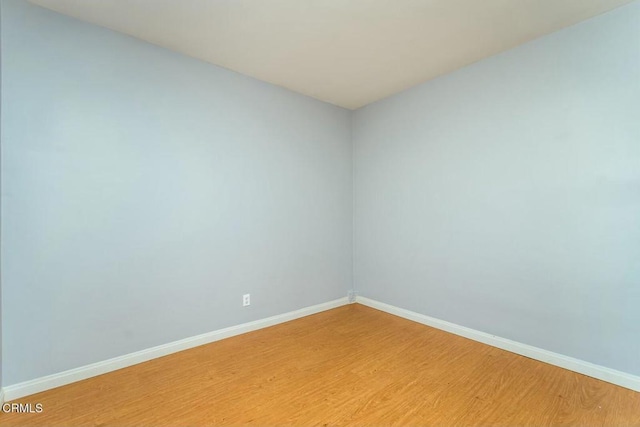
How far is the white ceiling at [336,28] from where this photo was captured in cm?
199

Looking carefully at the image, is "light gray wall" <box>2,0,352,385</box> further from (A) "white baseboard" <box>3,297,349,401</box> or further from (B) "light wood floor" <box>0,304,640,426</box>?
(B) "light wood floor" <box>0,304,640,426</box>

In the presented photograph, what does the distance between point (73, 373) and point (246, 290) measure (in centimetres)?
138

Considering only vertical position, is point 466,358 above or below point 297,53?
below

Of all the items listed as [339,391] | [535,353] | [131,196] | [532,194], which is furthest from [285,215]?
[535,353]

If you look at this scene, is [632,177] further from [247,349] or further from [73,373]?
[73,373]

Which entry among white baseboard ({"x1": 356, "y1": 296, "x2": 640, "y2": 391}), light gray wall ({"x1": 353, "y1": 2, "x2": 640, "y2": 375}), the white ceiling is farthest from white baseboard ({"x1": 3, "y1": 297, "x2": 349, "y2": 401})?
the white ceiling

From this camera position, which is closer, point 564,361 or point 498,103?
point 564,361

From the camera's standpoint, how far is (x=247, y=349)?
2.55m

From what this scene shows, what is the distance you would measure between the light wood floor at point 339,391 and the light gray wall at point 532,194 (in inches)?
15.0

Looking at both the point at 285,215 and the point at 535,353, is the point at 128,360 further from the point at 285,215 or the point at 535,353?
the point at 535,353

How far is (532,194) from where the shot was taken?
2.39 meters

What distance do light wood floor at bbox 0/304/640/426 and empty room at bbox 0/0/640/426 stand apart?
0.02 m

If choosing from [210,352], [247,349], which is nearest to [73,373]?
[210,352]

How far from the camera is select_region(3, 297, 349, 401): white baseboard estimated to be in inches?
74.2
